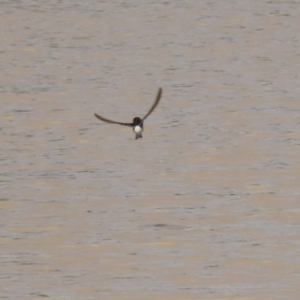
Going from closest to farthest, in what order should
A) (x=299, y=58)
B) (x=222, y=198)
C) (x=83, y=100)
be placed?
(x=222, y=198)
(x=83, y=100)
(x=299, y=58)

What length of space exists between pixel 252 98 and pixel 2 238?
5.61 m

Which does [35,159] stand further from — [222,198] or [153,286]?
[153,286]

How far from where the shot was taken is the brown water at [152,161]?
1097 centimetres

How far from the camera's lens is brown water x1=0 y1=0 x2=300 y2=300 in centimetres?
1097

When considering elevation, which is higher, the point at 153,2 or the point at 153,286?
the point at 153,286

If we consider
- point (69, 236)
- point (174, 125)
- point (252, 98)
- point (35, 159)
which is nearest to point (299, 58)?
point (252, 98)

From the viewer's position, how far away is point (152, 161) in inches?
558

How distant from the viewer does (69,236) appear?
38.9 ft

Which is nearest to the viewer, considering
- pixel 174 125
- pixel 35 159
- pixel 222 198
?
pixel 222 198

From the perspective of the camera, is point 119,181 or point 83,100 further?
point 83,100

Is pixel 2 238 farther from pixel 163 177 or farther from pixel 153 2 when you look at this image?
pixel 153 2

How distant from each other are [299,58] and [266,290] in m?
9.12

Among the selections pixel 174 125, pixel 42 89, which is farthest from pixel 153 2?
pixel 174 125

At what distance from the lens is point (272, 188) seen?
43.3 feet
